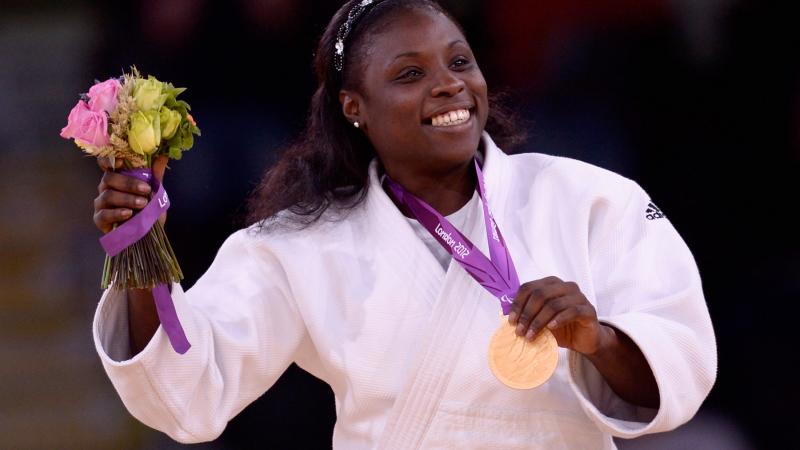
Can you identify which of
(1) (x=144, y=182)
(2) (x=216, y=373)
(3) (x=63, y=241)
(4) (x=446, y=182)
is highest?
(1) (x=144, y=182)

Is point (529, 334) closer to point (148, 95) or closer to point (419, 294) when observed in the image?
point (419, 294)

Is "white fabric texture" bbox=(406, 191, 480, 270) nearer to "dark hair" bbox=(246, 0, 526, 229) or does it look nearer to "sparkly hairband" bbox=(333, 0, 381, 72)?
"dark hair" bbox=(246, 0, 526, 229)

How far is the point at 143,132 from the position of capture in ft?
7.04

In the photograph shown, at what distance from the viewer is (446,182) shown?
105 inches

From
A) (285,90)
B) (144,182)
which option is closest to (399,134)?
(144,182)

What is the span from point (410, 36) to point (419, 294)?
1.86ft

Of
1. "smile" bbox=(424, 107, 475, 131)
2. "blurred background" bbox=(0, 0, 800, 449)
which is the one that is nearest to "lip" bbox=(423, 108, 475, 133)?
"smile" bbox=(424, 107, 475, 131)

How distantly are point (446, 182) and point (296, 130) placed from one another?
1174mm

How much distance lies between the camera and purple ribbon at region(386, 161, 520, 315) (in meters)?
2.33

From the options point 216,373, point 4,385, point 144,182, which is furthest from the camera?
point 4,385

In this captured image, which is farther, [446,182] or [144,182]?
[446,182]

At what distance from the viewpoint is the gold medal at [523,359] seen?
2135 millimetres

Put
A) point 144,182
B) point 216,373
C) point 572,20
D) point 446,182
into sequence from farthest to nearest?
point 572,20 < point 446,182 < point 216,373 < point 144,182

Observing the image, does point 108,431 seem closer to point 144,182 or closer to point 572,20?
point 144,182
